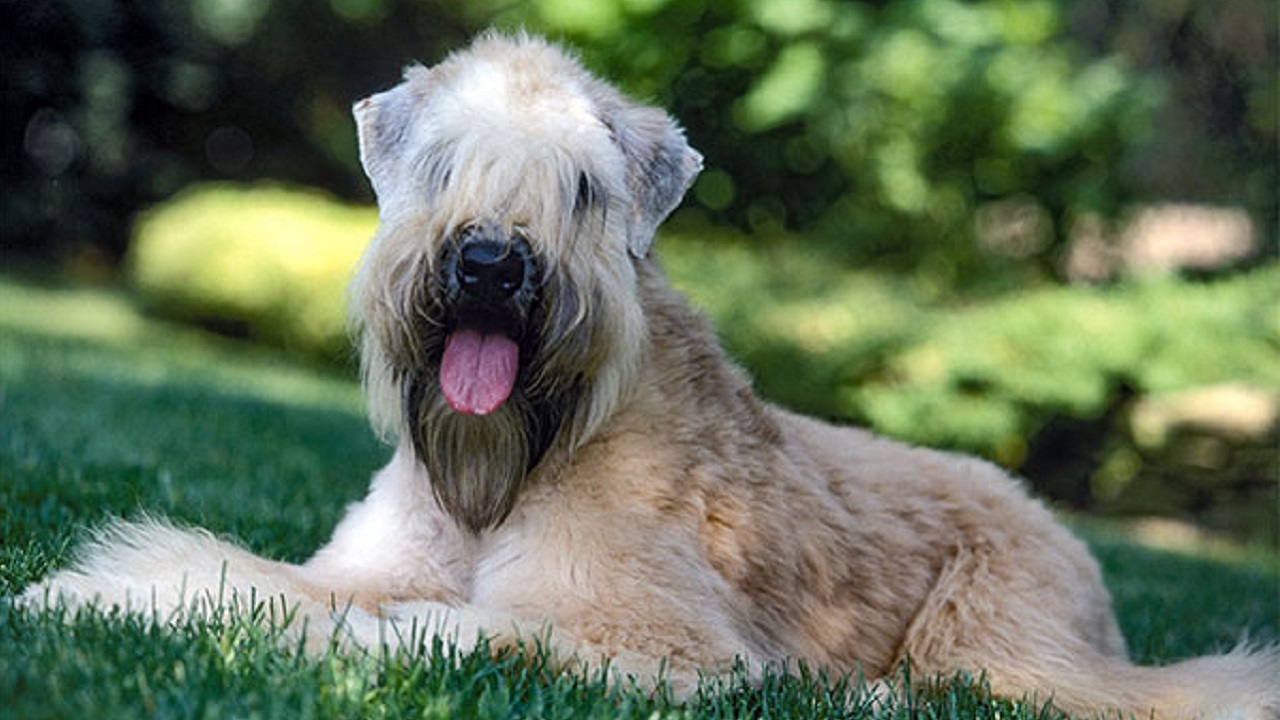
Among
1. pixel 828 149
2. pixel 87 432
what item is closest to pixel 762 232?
A: pixel 828 149

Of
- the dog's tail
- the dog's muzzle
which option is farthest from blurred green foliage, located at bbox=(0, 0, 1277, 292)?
the dog's tail

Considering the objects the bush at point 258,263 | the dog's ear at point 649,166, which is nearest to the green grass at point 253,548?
the dog's ear at point 649,166

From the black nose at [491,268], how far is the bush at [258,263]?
10750mm

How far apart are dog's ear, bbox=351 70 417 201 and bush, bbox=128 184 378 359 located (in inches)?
398

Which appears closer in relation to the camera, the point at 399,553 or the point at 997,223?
the point at 399,553

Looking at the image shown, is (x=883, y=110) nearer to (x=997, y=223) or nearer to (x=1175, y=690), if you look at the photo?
(x=997, y=223)

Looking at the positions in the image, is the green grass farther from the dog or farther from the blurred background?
the blurred background

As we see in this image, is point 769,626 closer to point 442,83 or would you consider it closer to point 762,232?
point 442,83

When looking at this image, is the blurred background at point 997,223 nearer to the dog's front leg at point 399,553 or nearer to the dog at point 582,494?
the dog at point 582,494

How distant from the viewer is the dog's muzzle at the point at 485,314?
3.21m

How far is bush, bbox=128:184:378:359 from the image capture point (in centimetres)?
1432

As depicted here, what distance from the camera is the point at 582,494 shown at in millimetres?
3395

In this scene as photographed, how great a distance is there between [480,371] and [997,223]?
8732 mm

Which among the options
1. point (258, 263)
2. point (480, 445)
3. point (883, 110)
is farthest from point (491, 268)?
point (258, 263)
